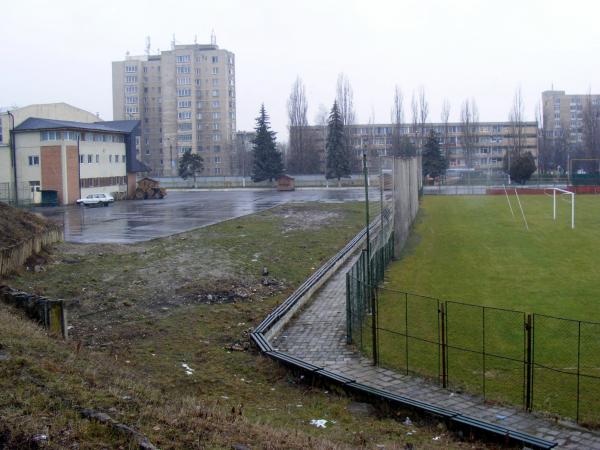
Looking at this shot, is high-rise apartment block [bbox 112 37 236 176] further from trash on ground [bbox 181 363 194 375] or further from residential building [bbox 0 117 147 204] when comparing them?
trash on ground [bbox 181 363 194 375]

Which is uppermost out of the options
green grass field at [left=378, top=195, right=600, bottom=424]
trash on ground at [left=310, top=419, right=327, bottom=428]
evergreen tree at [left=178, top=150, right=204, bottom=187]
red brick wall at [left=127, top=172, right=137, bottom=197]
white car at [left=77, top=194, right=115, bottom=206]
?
evergreen tree at [left=178, top=150, right=204, bottom=187]

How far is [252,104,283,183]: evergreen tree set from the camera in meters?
95.1

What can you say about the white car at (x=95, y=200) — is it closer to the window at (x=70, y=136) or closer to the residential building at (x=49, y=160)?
the residential building at (x=49, y=160)

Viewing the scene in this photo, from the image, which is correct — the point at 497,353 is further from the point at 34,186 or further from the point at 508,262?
the point at 34,186

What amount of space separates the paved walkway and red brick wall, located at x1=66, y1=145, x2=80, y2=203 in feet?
155

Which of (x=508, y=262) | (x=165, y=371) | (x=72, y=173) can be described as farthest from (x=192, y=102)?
(x=165, y=371)

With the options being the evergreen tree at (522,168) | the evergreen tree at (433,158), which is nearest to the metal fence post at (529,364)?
the evergreen tree at (522,168)

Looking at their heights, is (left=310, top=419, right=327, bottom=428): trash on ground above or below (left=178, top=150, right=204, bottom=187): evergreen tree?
below

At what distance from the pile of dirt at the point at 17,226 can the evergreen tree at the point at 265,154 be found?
64.6 m

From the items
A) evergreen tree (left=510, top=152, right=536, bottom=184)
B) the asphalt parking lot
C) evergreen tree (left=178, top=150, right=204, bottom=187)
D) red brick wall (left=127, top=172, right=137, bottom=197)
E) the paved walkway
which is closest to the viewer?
the paved walkway

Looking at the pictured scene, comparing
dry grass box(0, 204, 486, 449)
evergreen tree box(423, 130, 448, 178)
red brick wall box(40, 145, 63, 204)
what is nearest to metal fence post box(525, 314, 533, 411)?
dry grass box(0, 204, 486, 449)

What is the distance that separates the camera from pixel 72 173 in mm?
62500

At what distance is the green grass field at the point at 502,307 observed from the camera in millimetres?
12125

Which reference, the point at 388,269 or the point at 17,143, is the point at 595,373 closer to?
the point at 388,269
